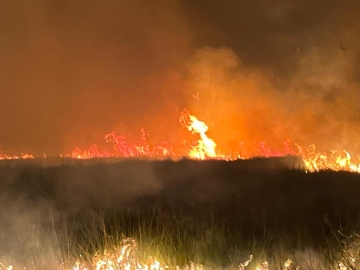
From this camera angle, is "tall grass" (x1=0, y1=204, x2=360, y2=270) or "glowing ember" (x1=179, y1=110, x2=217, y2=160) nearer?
"tall grass" (x1=0, y1=204, x2=360, y2=270)

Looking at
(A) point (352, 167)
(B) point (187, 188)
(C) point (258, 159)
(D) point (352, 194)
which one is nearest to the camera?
(D) point (352, 194)

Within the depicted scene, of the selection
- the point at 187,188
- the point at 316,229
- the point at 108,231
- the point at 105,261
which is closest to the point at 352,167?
the point at 187,188

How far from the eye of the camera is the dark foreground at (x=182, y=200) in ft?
21.3

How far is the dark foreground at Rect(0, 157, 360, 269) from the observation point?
6496 millimetres

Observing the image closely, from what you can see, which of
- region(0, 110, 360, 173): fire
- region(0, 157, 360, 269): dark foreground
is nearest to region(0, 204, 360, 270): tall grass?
region(0, 157, 360, 269): dark foreground

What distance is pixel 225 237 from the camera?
626 centimetres

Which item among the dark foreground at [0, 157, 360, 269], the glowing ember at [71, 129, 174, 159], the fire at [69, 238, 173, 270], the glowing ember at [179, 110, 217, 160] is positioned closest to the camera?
the fire at [69, 238, 173, 270]

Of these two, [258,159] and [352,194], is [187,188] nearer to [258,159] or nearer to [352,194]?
[258,159]

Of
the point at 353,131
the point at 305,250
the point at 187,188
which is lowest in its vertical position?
the point at 305,250

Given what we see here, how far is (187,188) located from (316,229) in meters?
2.99

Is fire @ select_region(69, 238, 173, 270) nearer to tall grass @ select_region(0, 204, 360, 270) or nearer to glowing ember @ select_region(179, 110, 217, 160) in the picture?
tall grass @ select_region(0, 204, 360, 270)

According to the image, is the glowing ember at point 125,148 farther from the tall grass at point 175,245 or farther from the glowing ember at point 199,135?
the tall grass at point 175,245

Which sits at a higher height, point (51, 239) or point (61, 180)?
point (61, 180)

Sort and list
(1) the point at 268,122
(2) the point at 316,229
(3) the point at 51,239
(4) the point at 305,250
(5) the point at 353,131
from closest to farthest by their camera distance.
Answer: (4) the point at 305,250
(3) the point at 51,239
(2) the point at 316,229
(5) the point at 353,131
(1) the point at 268,122
